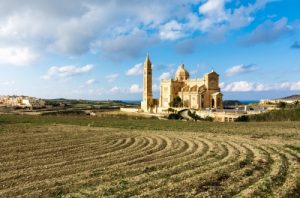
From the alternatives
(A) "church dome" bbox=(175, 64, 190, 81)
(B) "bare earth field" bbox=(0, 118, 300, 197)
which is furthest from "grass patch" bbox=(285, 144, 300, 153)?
(A) "church dome" bbox=(175, 64, 190, 81)

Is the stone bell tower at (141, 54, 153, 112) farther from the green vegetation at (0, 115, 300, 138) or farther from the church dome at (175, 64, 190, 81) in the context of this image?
the green vegetation at (0, 115, 300, 138)

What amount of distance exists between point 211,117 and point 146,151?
38.8m

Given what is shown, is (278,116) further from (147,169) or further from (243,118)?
(147,169)

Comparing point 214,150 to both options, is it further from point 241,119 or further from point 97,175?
point 241,119

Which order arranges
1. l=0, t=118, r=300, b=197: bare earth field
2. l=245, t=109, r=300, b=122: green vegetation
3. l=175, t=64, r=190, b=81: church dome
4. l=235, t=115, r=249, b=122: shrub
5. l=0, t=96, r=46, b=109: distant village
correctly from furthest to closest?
l=0, t=96, r=46, b=109: distant village < l=175, t=64, r=190, b=81: church dome < l=235, t=115, r=249, b=122: shrub < l=245, t=109, r=300, b=122: green vegetation < l=0, t=118, r=300, b=197: bare earth field

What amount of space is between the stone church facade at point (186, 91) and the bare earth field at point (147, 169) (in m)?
54.9

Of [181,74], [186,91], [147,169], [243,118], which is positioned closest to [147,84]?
[181,74]

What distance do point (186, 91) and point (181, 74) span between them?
8.56 meters

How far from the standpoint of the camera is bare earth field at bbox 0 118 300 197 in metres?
10.3

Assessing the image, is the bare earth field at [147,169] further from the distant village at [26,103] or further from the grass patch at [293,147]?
the distant village at [26,103]

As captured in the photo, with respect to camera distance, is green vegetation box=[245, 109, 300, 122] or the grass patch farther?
green vegetation box=[245, 109, 300, 122]

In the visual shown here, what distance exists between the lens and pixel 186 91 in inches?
3123

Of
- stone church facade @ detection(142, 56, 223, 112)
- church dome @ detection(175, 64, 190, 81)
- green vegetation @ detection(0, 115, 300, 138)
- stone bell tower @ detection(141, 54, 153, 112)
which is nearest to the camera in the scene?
green vegetation @ detection(0, 115, 300, 138)

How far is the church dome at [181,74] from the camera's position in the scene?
285ft
